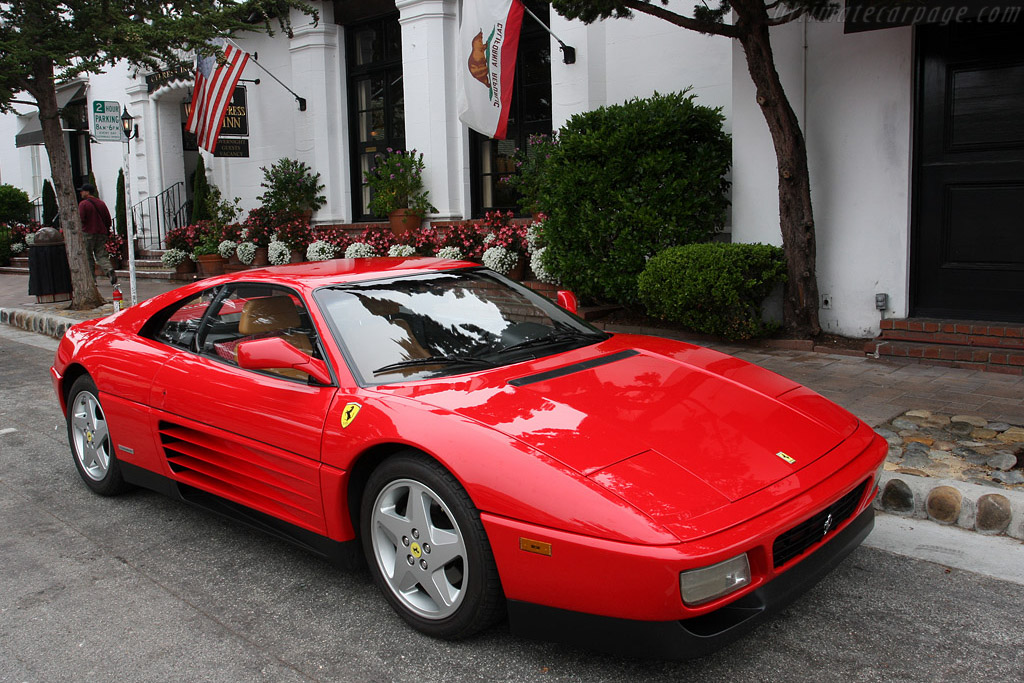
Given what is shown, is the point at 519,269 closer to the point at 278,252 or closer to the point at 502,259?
the point at 502,259

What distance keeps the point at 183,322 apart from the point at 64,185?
9806 mm

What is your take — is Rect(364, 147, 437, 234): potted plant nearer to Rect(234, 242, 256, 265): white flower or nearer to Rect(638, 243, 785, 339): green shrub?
Rect(234, 242, 256, 265): white flower

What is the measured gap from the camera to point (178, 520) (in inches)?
177

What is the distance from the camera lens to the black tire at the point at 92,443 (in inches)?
187

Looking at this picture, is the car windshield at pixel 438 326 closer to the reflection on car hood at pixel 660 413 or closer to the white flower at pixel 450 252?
the reflection on car hood at pixel 660 413

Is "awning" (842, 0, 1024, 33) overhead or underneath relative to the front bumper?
overhead

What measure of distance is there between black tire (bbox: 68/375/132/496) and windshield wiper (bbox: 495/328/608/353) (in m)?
2.40

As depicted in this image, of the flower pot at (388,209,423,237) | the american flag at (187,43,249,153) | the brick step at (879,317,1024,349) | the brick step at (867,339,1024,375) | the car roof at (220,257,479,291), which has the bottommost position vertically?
the brick step at (867,339,1024,375)

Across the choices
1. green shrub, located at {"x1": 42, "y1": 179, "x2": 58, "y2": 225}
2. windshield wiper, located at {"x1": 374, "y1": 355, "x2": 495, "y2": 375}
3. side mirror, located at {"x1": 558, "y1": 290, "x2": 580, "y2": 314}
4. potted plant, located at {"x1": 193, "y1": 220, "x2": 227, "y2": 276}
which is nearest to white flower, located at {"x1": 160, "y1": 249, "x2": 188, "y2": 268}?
potted plant, located at {"x1": 193, "y1": 220, "x2": 227, "y2": 276}

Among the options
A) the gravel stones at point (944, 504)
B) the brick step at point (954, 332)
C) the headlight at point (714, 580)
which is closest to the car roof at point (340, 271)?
the headlight at point (714, 580)

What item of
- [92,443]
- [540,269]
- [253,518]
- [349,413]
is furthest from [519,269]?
[349,413]

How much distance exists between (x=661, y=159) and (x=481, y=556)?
6030mm

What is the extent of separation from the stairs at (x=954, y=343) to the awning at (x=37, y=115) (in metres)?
20.3

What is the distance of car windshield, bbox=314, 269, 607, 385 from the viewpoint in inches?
139
